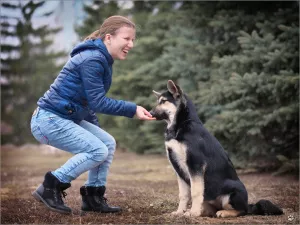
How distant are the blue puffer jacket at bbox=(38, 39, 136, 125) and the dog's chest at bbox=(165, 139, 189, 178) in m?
0.55

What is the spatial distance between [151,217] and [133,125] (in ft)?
39.7

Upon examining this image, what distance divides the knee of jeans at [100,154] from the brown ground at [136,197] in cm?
62

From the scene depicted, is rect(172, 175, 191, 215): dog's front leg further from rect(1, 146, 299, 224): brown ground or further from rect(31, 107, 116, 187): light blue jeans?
rect(31, 107, 116, 187): light blue jeans

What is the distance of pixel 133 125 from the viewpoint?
17.1 meters

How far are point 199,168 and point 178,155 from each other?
0.27 meters

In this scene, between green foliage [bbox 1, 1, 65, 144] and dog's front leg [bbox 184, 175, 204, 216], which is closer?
dog's front leg [bbox 184, 175, 204, 216]

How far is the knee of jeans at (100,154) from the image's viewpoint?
16.4ft

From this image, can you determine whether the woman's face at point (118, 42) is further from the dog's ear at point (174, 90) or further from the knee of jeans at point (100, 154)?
the knee of jeans at point (100, 154)

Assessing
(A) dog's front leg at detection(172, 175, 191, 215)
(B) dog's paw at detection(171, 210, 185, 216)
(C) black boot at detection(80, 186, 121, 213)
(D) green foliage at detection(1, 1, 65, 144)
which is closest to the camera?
(B) dog's paw at detection(171, 210, 185, 216)

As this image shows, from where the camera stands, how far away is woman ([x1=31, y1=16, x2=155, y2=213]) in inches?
194

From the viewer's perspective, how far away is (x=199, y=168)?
4.95 m

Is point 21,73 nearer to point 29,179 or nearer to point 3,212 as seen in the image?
point 29,179

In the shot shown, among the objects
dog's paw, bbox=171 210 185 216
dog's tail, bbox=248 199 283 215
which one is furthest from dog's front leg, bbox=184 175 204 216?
dog's tail, bbox=248 199 283 215

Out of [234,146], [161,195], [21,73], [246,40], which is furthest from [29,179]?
[21,73]
